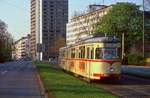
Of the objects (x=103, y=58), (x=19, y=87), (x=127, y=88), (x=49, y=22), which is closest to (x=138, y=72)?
(x=103, y=58)

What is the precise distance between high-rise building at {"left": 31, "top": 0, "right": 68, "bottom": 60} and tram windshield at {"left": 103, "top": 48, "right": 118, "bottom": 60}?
94867mm

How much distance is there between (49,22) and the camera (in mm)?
168625

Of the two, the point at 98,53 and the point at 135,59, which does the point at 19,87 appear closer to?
the point at 98,53

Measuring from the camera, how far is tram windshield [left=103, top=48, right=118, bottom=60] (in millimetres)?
32781

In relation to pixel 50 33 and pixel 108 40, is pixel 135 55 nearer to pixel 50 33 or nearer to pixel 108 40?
pixel 108 40

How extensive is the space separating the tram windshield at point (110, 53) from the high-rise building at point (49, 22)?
3735 inches

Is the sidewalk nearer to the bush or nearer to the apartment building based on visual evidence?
the apartment building

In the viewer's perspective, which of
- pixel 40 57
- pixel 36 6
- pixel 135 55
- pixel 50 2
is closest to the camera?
pixel 135 55

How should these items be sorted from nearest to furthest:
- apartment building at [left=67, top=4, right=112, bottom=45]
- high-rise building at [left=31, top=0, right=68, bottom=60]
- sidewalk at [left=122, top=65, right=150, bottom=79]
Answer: sidewalk at [left=122, top=65, right=150, bottom=79] → apartment building at [left=67, top=4, right=112, bottom=45] → high-rise building at [left=31, top=0, right=68, bottom=60]

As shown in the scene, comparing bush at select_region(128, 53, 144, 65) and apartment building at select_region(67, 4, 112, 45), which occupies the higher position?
apartment building at select_region(67, 4, 112, 45)

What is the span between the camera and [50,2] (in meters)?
140

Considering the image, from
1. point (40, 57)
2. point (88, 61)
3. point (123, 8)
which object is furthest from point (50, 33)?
point (88, 61)

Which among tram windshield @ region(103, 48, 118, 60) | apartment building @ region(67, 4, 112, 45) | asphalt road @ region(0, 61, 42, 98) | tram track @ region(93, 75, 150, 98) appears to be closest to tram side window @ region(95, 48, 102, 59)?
tram windshield @ region(103, 48, 118, 60)

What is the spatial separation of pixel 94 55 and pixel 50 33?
15469cm
